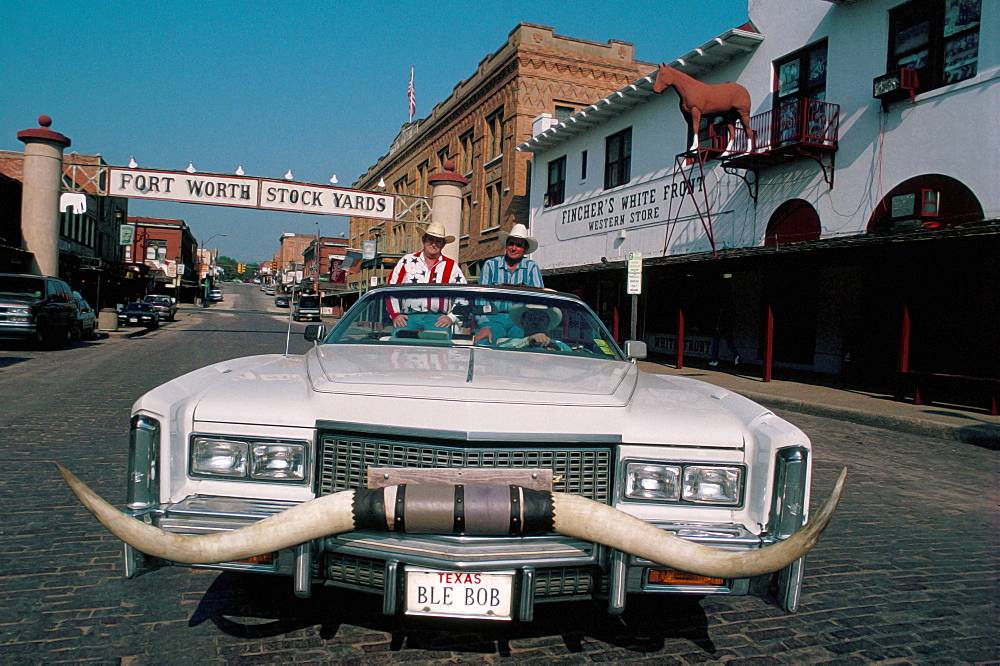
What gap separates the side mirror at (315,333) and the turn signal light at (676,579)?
106 inches

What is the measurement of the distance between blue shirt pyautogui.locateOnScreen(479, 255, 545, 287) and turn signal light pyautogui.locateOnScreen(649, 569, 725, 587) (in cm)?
367

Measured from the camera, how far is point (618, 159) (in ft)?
75.0

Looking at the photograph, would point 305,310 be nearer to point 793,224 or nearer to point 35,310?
point 35,310

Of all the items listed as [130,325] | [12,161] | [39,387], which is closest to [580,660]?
[39,387]

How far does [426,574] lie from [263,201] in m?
23.4

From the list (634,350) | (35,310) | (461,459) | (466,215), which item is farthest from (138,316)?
(461,459)

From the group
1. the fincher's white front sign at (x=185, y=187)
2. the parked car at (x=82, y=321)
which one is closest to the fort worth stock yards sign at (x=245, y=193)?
the fincher's white front sign at (x=185, y=187)

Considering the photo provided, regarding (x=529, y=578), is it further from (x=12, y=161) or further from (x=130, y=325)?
(x=12, y=161)

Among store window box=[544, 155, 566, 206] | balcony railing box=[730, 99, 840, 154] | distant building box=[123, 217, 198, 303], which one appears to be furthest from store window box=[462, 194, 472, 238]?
distant building box=[123, 217, 198, 303]

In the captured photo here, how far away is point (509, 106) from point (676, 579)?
29078 millimetres

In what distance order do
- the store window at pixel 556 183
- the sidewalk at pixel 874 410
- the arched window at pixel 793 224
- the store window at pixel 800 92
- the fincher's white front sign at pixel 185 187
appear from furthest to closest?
1. the store window at pixel 556 183
2. the fincher's white front sign at pixel 185 187
3. the arched window at pixel 793 224
4. the store window at pixel 800 92
5. the sidewalk at pixel 874 410

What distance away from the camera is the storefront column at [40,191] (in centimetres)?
2177

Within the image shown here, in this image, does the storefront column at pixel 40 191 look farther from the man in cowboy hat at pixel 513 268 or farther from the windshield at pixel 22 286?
the man in cowboy hat at pixel 513 268

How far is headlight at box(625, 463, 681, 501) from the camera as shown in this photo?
2.62 m
